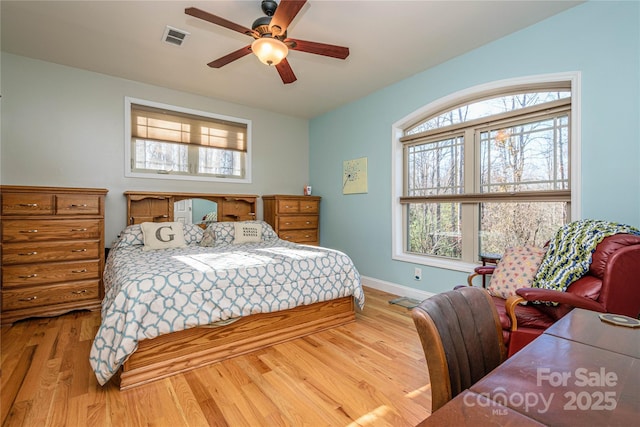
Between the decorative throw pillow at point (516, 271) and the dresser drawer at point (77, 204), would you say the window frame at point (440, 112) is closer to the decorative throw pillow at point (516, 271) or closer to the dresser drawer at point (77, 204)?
the decorative throw pillow at point (516, 271)

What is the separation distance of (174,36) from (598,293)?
3849 millimetres

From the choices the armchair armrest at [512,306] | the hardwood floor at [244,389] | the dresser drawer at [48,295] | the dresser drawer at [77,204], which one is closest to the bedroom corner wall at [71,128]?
the dresser drawer at [77,204]

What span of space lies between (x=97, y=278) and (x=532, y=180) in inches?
184

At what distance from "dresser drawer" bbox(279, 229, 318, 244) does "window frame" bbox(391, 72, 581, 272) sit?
1555 millimetres

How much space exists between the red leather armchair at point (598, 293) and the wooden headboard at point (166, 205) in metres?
3.77

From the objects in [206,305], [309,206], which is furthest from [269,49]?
[309,206]

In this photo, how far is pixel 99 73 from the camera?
369 cm

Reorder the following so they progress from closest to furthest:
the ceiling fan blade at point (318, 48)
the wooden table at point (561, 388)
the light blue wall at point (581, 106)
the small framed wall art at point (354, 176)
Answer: the wooden table at point (561, 388)
the light blue wall at point (581, 106)
the ceiling fan blade at point (318, 48)
the small framed wall art at point (354, 176)

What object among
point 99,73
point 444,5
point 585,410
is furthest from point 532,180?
point 99,73

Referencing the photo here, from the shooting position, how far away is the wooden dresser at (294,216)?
467 centimetres

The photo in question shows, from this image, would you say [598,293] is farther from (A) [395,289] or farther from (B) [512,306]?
(A) [395,289]

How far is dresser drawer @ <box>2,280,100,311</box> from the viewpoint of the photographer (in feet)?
9.62

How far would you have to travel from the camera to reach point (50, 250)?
3.11m

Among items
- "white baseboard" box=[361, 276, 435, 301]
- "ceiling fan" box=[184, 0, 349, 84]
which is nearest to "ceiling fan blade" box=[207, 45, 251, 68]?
"ceiling fan" box=[184, 0, 349, 84]
